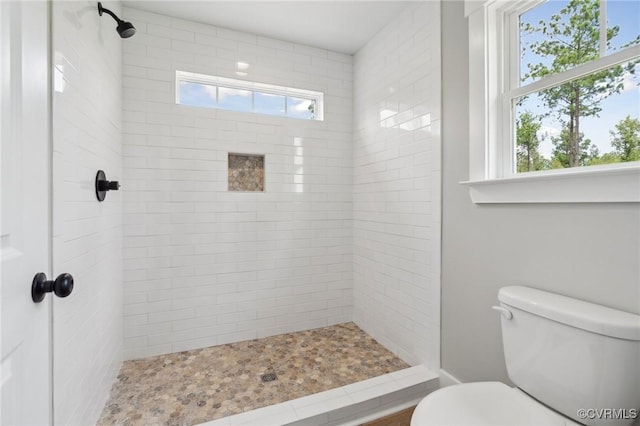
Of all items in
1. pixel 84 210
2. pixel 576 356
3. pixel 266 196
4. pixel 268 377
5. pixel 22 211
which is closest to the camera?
pixel 22 211

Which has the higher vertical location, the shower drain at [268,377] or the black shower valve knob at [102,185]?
the black shower valve knob at [102,185]

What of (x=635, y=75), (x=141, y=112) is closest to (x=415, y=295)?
(x=635, y=75)

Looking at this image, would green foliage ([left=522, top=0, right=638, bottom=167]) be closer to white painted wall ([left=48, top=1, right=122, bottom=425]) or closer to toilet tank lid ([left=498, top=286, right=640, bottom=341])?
toilet tank lid ([left=498, top=286, right=640, bottom=341])

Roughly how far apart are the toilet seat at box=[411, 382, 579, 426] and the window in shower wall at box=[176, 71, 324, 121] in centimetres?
223

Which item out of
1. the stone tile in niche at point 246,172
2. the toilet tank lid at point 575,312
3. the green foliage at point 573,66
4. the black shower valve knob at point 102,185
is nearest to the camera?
the toilet tank lid at point 575,312

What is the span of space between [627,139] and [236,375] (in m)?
2.29

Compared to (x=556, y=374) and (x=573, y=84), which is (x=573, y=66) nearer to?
(x=573, y=84)

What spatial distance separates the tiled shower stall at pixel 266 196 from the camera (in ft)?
6.08

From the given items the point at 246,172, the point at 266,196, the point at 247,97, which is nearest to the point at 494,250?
the point at 266,196

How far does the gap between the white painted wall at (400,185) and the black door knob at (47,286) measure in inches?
68.0

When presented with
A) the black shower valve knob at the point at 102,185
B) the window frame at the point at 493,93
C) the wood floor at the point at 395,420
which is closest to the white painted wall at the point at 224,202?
the black shower valve knob at the point at 102,185

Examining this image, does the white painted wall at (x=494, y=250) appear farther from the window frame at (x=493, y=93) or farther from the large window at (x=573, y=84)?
the large window at (x=573, y=84)

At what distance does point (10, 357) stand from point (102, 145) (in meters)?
1.34

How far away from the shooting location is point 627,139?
1.08 metres
